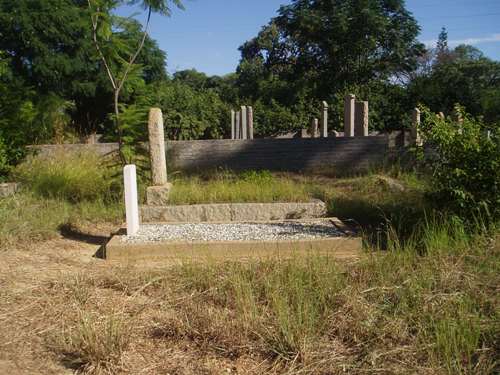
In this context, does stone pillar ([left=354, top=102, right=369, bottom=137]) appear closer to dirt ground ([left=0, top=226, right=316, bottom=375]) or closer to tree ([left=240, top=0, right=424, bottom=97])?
dirt ground ([left=0, top=226, right=316, bottom=375])

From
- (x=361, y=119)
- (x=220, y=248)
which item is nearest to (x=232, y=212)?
(x=220, y=248)

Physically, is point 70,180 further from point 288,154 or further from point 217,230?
point 288,154

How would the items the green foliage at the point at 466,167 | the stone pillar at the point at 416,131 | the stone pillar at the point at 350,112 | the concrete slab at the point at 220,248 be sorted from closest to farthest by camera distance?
the green foliage at the point at 466,167 < the concrete slab at the point at 220,248 < the stone pillar at the point at 416,131 < the stone pillar at the point at 350,112

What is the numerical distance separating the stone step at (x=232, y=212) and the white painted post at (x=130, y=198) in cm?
104

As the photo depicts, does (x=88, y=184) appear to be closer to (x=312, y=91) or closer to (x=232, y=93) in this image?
(x=312, y=91)

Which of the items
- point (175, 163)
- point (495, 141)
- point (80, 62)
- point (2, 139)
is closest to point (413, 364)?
point (495, 141)

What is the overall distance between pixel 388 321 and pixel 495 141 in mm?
3078

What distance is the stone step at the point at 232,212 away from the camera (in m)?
7.34

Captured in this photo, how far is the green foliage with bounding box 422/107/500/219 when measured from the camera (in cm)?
507

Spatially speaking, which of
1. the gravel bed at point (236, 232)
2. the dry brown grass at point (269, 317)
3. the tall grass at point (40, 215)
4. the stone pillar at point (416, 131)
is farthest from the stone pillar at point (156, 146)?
the stone pillar at point (416, 131)

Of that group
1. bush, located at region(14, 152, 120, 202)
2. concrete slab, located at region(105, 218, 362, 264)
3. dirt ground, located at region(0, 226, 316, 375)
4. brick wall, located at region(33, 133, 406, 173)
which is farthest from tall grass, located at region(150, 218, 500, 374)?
brick wall, located at region(33, 133, 406, 173)

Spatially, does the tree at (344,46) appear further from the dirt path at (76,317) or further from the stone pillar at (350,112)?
the dirt path at (76,317)

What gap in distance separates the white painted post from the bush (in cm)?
227

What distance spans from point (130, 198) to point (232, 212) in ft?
5.75
